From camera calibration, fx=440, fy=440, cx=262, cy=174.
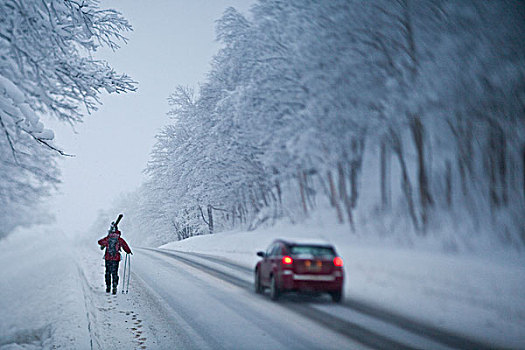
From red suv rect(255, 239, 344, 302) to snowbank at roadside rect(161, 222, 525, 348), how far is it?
1.06 metres

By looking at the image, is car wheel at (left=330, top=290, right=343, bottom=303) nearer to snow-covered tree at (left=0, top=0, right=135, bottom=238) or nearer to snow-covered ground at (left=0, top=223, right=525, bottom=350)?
snow-covered ground at (left=0, top=223, right=525, bottom=350)

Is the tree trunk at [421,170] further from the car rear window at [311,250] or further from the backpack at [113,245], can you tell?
the backpack at [113,245]

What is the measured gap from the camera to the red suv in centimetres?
1022

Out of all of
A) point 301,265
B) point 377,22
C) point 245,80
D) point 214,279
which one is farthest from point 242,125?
point 301,265

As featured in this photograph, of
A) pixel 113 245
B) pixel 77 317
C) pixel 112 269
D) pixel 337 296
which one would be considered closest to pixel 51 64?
pixel 77 317

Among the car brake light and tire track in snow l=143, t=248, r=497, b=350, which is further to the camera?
the car brake light

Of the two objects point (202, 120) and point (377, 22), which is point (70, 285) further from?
point (202, 120)

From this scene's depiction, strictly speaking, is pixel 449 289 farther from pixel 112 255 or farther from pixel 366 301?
pixel 112 255

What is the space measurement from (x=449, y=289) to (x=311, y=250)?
10.6 feet

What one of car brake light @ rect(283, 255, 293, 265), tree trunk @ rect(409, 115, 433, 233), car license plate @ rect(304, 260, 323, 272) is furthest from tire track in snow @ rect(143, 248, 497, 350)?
tree trunk @ rect(409, 115, 433, 233)

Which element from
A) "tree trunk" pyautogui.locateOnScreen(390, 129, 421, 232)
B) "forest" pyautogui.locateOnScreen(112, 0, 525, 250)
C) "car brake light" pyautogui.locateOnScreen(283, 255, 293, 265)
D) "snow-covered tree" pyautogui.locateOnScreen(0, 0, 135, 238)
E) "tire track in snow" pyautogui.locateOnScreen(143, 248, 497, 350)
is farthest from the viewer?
"tree trunk" pyautogui.locateOnScreen(390, 129, 421, 232)

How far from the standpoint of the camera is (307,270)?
10.3 meters

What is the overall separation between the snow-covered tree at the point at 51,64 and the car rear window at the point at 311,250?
17.4ft

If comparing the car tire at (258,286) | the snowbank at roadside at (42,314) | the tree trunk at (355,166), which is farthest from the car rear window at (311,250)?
the tree trunk at (355,166)
